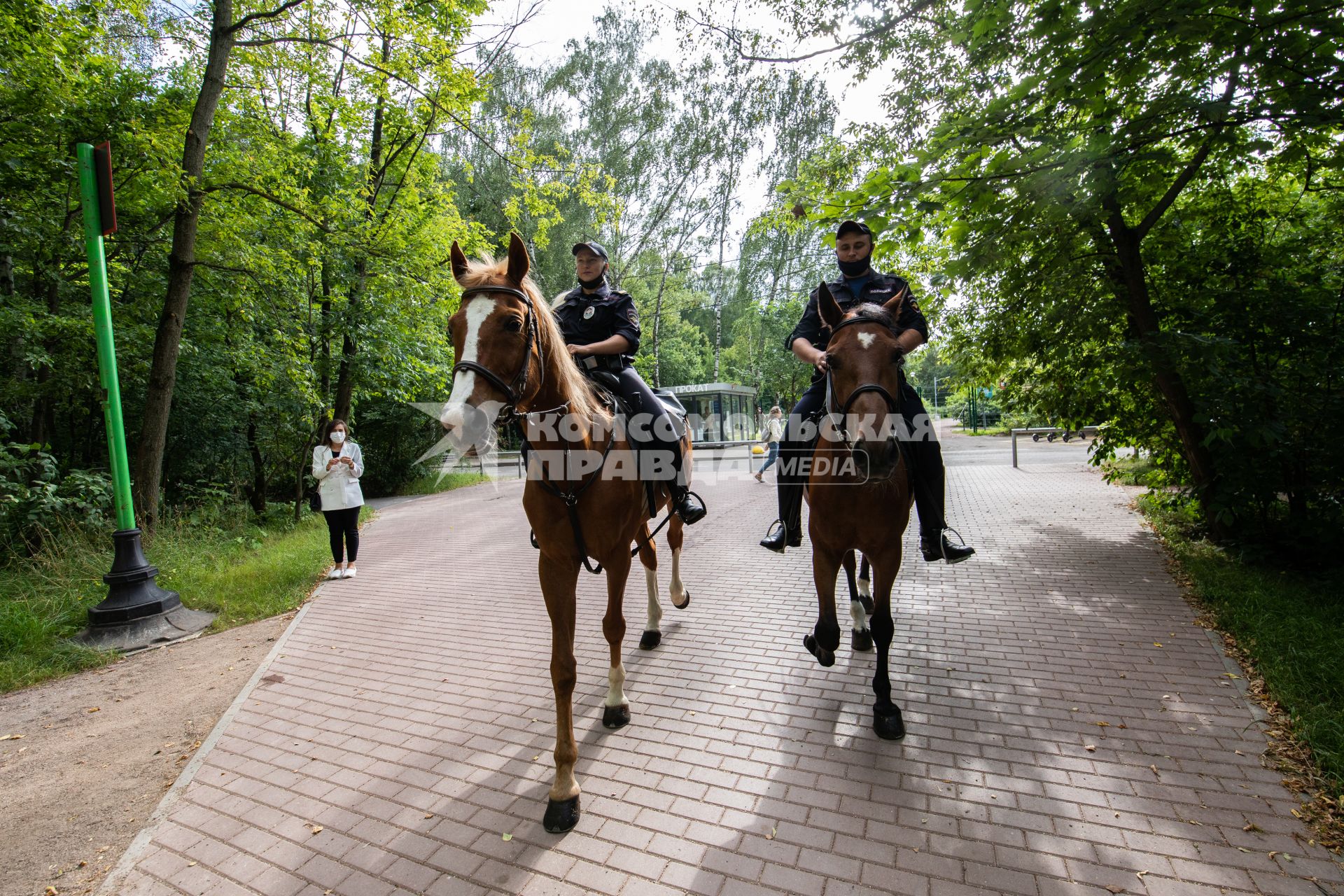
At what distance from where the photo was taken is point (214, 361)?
1113cm

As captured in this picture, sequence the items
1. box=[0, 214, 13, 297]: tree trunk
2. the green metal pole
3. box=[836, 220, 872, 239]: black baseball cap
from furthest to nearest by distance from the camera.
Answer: box=[0, 214, 13, 297]: tree trunk
the green metal pole
box=[836, 220, 872, 239]: black baseball cap

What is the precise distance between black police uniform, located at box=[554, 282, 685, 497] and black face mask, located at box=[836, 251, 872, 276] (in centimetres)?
160

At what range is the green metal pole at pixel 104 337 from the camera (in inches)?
233

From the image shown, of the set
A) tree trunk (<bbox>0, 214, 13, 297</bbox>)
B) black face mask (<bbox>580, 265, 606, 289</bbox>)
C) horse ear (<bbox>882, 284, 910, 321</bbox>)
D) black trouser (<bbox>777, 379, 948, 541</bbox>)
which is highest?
tree trunk (<bbox>0, 214, 13, 297</bbox>)

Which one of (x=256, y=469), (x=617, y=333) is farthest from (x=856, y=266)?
A: (x=256, y=469)

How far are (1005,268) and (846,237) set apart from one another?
4242 mm

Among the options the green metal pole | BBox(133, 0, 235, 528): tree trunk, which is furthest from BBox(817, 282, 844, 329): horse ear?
BBox(133, 0, 235, 528): tree trunk

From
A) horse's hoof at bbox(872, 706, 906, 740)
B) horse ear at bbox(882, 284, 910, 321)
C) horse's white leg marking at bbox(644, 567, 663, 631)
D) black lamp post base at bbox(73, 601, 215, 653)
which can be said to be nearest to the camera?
horse ear at bbox(882, 284, 910, 321)

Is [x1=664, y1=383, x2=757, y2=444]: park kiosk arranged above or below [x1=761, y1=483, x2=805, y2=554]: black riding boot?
above

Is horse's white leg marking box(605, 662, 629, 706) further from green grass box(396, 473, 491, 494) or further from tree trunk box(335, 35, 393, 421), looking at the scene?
green grass box(396, 473, 491, 494)

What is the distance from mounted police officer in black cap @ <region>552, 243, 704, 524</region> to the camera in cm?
390

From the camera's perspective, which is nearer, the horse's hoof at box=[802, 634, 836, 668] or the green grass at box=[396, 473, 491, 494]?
the horse's hoof at box=[802, 634, 836, 668]

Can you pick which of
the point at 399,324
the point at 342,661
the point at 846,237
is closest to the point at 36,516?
the point at 342,661

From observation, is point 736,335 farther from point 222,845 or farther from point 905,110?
point 222,845
